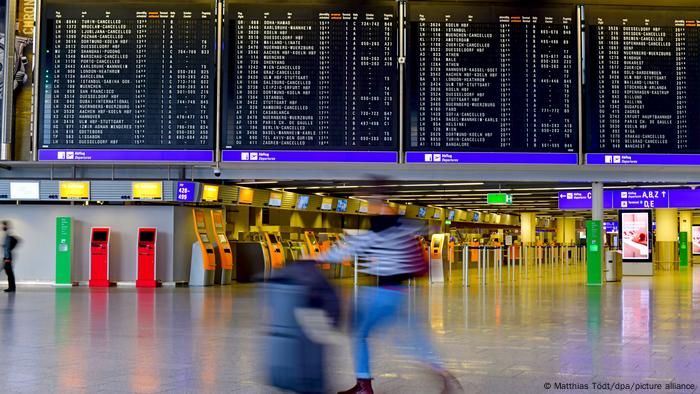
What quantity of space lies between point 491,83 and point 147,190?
7.95 m

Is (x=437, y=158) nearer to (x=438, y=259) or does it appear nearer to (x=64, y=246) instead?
(x=438, y=259)

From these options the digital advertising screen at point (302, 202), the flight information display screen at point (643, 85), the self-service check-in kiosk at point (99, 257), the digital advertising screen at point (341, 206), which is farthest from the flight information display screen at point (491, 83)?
the digital advertising screen at point (341, 206)

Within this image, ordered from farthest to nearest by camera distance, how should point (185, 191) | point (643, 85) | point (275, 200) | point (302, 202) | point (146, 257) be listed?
point (302, 202), point (275, 200), point (146, 257), point (185, 191), point (643, 85)

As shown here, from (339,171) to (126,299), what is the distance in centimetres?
491

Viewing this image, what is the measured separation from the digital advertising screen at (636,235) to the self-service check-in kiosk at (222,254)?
45.1 ft

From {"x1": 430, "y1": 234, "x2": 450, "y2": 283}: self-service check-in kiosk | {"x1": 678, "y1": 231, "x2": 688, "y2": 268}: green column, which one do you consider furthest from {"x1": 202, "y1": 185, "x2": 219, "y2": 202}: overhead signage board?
{"x1": 678, "y1": 231, "x2": 688, "y2": 268}: green column

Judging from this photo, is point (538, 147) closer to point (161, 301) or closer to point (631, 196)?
point (161, 301)

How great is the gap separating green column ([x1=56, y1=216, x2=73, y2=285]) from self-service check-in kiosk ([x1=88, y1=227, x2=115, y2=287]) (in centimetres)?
47

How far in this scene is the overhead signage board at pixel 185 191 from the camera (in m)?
17.8

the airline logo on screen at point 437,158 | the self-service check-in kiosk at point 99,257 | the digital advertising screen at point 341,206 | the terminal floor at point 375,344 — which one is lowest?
the terminal floor at point 375,344

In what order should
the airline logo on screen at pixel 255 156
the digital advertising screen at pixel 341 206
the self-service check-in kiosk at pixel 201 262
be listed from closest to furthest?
the airline logo on screen at pixel 255 156
the self-service check-in kiosk at pixel 201 262
the digital advertising screen at pixel 341 206

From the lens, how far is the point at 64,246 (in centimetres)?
1875

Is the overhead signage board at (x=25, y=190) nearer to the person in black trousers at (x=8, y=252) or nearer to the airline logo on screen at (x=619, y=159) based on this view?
the person in black trousers at (x=8, y=252)

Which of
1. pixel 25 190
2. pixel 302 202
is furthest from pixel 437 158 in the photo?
pixel 302 202
